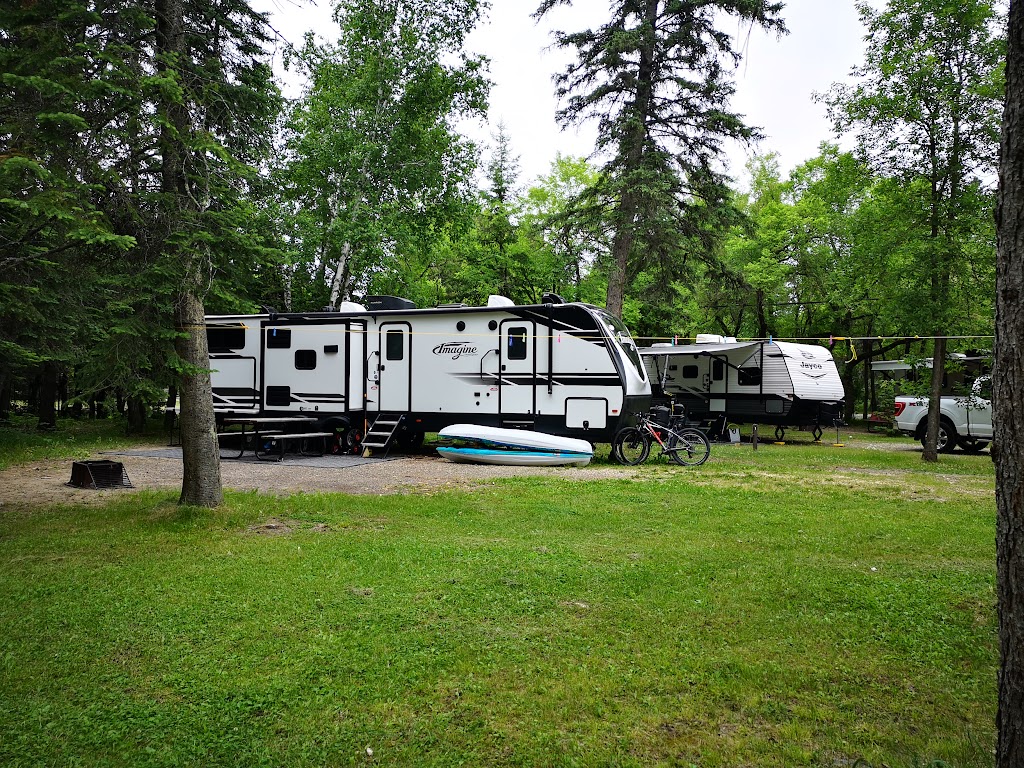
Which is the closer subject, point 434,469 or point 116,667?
point 116,667

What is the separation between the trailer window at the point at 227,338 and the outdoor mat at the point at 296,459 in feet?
8.32

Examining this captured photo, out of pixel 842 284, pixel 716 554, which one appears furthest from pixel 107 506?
pixel 842 284

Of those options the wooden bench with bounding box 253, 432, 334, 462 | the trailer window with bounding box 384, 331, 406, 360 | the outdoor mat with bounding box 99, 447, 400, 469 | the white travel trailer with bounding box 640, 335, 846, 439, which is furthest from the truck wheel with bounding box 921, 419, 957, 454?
the wooden bench with bounding box 253, 432, 334, 462

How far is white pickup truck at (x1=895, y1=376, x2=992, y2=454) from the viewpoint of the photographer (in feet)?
48.8

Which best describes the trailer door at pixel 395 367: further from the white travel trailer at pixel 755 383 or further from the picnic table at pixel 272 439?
the white travel trailer at pixel 755 383

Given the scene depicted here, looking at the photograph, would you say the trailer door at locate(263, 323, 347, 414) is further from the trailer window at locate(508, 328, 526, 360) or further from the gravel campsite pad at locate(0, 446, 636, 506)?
the trailer window at locate(508, 328, 526, 360)

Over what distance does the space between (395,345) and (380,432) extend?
185cm

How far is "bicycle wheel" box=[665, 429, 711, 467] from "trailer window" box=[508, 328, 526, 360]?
3.29m

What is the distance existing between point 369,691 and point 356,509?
16.1ft

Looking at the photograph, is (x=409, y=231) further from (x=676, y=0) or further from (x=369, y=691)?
(x=369, y=691)

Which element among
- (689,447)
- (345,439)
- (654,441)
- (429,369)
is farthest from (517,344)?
(345,439)

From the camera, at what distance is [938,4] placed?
520 inches

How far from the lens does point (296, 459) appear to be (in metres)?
13.9

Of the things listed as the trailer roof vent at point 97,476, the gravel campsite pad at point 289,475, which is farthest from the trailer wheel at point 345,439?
the trailer roof vent at point 97,476
